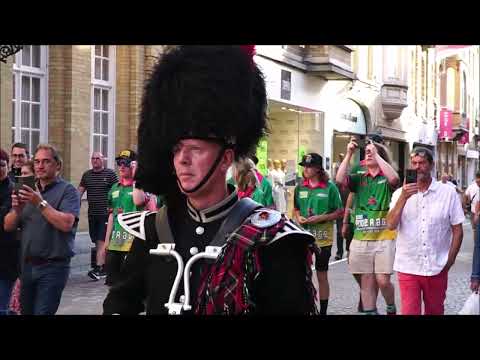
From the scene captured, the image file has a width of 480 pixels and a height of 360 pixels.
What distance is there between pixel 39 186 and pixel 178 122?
3.97m

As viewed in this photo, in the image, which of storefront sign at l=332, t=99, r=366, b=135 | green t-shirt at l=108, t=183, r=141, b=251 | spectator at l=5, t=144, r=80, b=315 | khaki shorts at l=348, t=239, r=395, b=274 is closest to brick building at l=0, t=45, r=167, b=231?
green t-shirt at l=108, t=183, r=141, b=251

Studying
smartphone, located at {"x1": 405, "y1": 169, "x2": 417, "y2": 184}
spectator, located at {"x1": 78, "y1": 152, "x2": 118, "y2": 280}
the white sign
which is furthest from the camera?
the white sign

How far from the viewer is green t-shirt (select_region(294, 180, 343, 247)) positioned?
374 inches

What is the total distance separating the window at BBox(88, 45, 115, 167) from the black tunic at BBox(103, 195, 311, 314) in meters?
14.0

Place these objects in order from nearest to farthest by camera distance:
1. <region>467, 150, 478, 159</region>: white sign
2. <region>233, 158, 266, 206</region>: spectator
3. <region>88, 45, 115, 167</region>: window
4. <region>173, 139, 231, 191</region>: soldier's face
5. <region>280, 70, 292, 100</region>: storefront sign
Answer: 1. <region>173, 139, 231, 191</region>: soldier's face
2. <region>233, 158, 266, 206</region>: spectator
3. <region>88, 45, 115, 167</region>: window
4. <region>280, 70, 292, 100</region>: storefront sign
5. <region>467, 150, 478, 159</region>: white sign

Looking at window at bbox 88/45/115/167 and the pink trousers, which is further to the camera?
window at bbox 88/45/115/167

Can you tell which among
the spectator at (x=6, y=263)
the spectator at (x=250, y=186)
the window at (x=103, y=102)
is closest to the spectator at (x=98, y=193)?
the spectator at (x=250, y=186)

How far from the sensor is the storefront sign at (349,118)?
2889 cm

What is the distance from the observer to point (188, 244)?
127 inches

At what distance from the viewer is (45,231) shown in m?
6.73

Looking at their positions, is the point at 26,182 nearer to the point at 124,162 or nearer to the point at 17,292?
the point at 17,292

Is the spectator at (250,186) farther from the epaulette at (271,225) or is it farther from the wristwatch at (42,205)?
the epaulette at (271,225)

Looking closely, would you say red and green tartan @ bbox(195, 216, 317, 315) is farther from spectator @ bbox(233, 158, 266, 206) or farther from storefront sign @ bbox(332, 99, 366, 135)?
storefront sign @ bbox(332, 99, 366, 135)
